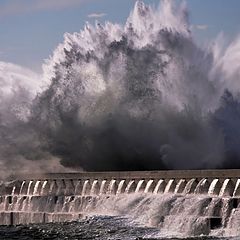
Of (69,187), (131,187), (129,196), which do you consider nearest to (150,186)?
(129,196)

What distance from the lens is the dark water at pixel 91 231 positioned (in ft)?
159

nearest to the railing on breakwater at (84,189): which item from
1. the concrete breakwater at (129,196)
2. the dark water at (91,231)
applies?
the concrete breakwater at (129,196)

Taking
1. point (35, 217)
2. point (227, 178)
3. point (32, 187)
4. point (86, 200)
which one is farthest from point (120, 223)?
point (32, 187)

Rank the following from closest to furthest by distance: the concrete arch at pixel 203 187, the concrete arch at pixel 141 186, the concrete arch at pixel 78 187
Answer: the concrete arch at pixel 203 187 < the concrete arch at pixel 141 186 < the concrete arch at pixel 78 187

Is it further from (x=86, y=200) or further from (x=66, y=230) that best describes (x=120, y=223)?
(x=86, y=200)

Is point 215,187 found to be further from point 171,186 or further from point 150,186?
point 150,186

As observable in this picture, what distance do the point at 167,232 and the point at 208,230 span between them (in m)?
2.80

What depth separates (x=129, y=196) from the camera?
61531 millimetres

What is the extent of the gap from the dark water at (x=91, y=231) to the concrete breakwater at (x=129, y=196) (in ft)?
6.32

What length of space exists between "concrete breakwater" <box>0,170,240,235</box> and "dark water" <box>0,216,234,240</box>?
1.93m

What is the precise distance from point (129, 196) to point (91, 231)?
1041cm

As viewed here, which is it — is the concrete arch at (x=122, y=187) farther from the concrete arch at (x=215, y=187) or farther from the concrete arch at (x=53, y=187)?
the concrete arch at (x=215, y=187)

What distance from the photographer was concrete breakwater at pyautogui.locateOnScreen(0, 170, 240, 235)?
4999 cm

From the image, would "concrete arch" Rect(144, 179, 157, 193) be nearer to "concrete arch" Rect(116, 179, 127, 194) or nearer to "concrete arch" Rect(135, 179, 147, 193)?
"concrete arch" Rect(135, 179, 147, 193)
